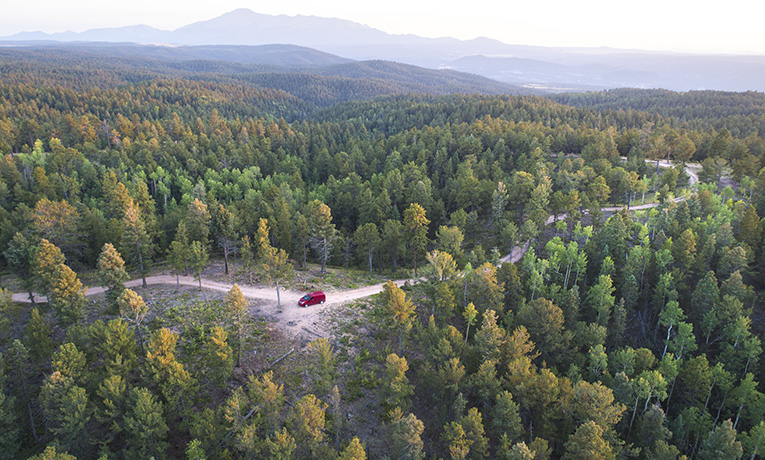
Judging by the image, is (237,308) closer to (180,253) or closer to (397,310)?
(397,310)

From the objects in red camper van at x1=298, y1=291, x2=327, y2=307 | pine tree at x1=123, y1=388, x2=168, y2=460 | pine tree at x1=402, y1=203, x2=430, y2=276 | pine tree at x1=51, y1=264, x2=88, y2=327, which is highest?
pine tree at x1=402, y1=203, x2=430, y2=276

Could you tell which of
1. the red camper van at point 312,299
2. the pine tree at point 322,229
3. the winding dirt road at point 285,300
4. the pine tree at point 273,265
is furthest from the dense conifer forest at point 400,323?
the red camper van at point 312,299

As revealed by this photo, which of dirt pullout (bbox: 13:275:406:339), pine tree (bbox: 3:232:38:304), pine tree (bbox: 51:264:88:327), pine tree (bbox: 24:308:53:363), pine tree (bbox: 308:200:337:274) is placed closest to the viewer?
pine tree (bbox: 24:308:53:363)

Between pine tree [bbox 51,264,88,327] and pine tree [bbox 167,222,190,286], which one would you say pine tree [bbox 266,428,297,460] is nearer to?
pine tree [bbox 51,264,88,327]

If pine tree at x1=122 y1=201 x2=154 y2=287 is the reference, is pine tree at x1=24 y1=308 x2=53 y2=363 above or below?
below

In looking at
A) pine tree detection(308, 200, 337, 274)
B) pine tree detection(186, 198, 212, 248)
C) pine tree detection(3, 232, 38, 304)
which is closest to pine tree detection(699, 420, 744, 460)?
pine tree detection(308, 200, 337, 274)

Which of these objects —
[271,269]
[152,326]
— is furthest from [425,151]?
[152,326]

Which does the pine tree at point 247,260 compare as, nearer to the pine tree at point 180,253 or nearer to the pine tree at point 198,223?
the pine tree at point 198,223

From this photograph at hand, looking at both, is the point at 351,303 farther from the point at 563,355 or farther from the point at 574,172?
the point at 574,172
